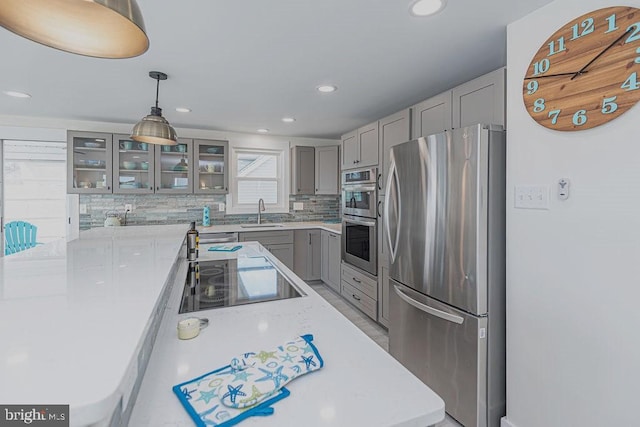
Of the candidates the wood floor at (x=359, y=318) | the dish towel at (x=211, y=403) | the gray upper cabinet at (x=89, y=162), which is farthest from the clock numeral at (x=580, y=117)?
the gray upper cabinet at (x=89, y=162)

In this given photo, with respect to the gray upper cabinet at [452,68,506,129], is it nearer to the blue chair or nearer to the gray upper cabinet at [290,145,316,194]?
the gray upper cabinet at [290,145,316,194]

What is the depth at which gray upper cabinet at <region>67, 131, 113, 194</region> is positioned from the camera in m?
3.49

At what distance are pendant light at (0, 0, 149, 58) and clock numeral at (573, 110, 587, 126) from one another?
1636 mm

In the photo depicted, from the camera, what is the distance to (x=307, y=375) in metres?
0.80

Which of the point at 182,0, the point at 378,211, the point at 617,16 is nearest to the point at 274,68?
the point at 182,0

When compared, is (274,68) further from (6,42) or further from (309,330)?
(309,330)

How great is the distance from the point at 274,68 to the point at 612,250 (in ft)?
6.99

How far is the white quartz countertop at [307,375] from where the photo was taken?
2.17ft

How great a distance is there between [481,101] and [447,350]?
4.95 feet

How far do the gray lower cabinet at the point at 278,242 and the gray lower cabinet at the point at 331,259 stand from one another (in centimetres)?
46

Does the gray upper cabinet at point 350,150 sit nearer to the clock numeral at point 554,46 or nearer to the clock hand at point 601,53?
the clock numeral at point 554,46

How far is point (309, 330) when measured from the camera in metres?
1.07

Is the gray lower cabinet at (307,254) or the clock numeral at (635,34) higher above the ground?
the clock numeral at (635,34)

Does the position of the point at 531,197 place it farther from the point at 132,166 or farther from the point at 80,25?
the point at 132,166
